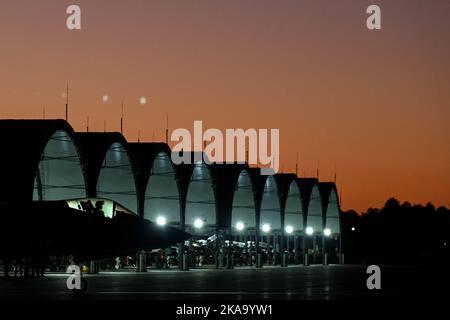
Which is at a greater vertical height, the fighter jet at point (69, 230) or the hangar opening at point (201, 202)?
the hangar opening at point (201, 202)

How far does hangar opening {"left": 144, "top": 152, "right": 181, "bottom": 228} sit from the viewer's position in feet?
202

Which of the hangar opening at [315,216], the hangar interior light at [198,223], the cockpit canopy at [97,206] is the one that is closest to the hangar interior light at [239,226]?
the hangar interior light at [198,223]

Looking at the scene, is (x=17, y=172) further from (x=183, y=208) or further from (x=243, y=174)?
(x=243, y=174)

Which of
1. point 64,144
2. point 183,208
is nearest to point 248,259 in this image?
point 183,208

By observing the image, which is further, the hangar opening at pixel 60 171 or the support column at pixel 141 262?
the support column at pixel 141 262

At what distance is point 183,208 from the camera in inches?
2399

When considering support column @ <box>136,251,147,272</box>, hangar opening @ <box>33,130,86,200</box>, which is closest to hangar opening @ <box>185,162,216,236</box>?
support column @ <box>136,251,147,272</box>

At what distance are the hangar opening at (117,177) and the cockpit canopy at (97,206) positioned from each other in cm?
2305

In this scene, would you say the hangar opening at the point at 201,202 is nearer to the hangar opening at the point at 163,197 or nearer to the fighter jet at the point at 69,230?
the hangar opening at the point at 163,197

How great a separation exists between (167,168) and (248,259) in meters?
24.8

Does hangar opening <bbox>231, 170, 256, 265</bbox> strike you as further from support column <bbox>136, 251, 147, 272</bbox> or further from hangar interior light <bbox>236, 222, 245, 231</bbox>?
support column <bbox>136, 251, 147, 272</bbox>

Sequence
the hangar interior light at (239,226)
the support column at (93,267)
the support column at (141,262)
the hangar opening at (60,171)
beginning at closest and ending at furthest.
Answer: the hangar opening at (60,171)
the support column at (93,267)
the support column at (141,262)
the hangar interior light at (239,226)

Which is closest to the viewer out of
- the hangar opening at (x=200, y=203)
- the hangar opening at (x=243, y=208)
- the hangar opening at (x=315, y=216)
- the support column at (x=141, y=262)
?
the support column at (x=141, y=262)

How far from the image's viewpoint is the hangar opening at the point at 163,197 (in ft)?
202
